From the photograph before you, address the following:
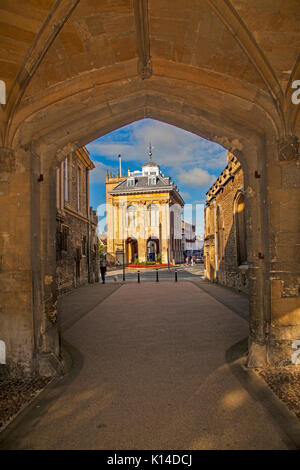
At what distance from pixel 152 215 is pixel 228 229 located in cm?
3087

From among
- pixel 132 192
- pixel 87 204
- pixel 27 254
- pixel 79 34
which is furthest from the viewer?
pixel 132 192

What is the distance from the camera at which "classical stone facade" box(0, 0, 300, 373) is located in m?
3.78

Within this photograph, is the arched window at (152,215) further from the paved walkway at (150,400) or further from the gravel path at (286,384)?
the gravel path at (286,384)

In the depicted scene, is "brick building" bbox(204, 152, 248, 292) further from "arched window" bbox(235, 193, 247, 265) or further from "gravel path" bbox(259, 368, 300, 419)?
"gravel path" bbox(259, 368, 300, 419)

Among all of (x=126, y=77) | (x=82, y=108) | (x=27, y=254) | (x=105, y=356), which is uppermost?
(x=126, y=77)

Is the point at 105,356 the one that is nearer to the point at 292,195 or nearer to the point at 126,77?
the point at 292,195

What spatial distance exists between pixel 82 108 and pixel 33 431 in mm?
4207

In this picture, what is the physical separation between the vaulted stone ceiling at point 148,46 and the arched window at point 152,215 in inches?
1570

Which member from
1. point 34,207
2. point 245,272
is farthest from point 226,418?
point 245,272

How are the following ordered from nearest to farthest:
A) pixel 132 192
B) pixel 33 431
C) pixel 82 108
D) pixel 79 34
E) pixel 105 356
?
pixel 33 431
pixel 79 34
pixel 82 108
pixel 105 356
pixel 132 192

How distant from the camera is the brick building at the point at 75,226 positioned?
1293 centimetres

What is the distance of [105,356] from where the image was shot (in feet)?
17.0

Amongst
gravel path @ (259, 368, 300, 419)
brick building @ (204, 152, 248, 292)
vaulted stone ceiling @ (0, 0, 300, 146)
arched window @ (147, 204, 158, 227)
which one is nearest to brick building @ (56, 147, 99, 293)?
brick building @ (204, 152, 248, 292)

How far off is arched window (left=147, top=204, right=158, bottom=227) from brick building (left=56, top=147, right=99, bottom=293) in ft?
79.9
